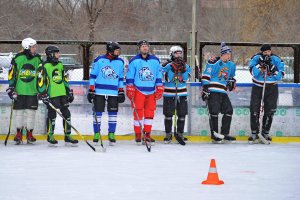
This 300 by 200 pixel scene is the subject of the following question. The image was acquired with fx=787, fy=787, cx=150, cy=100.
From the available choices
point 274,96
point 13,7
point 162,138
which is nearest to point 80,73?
point 162,138

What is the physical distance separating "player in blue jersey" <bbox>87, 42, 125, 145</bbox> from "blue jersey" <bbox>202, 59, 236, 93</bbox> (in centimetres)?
133

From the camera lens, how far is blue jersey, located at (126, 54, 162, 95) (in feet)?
37.9

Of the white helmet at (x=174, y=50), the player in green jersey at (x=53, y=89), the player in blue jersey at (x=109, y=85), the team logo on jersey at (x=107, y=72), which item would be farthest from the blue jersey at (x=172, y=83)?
the player in green jersey at (x=53, y=89)

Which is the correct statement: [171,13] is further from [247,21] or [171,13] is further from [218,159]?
[218,159]

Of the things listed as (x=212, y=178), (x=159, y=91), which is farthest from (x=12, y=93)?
(x=212, y=178)

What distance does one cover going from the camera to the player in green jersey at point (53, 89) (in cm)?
1128

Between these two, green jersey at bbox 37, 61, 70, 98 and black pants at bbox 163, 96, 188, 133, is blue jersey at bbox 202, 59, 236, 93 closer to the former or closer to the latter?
black pants at bbox 163, 96, 188, 133

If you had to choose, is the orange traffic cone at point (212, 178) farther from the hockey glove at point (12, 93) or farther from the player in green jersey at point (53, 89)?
the hockey glove at point (12, 93)

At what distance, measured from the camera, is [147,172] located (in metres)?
8.82

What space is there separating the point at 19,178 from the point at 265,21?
21.4 m

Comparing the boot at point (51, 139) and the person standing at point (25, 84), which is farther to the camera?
the person standing at point (25, 84)

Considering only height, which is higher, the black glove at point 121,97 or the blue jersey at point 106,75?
the blue jersey at point 106,75

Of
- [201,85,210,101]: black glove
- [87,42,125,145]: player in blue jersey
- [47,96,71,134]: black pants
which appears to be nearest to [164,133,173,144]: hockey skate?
[201,85,210,101]: black glove

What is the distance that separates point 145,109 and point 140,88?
0.35 m
